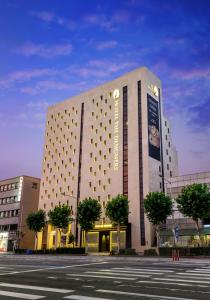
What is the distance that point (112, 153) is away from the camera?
82.9 meters

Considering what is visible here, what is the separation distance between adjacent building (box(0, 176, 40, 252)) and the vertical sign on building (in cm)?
4596

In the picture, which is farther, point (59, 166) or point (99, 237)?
point (59, 166)

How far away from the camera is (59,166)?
314 ft

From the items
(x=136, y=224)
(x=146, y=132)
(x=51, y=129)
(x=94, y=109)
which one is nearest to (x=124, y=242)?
(x=136, y=224)

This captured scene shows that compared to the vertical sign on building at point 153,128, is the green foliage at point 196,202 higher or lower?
lower

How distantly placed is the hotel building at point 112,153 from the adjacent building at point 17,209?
7.90 m

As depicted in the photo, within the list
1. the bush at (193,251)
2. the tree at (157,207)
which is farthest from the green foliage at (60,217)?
the bush at (193,251)

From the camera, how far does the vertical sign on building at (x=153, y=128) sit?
7821 cm

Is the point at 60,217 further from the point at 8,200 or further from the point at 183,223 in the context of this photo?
the point at 8,200

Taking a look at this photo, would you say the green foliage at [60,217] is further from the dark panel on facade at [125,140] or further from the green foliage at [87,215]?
the dark panel on facade at [125,140]

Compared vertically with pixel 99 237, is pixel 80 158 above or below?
above

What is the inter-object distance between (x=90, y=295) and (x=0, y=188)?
4118 inches

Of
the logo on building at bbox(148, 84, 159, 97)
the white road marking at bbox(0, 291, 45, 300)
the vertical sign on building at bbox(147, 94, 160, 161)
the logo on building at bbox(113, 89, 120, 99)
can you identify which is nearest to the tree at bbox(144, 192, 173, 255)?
the vertical sign on building at bbox(147, 94, 160, 161)

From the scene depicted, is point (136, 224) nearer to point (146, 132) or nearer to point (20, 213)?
point (146, 132)
